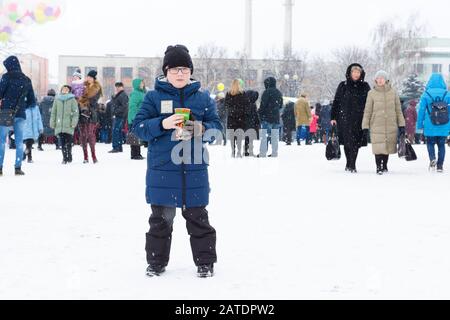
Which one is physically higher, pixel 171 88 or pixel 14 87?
pixel 14 87

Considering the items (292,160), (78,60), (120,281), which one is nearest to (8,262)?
(120,281)

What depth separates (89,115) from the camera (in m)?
15.1

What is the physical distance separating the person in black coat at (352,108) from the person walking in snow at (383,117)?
238 mm

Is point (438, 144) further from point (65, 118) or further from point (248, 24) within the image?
point (248, 24)

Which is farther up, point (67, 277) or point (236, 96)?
point (236, 96)

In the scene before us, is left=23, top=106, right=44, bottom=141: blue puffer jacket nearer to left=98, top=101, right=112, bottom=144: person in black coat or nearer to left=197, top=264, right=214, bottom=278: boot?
left=98, top=101, right=112, bottom=144: person in black coat

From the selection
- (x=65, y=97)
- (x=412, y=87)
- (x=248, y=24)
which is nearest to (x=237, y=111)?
(x=65, y=97)

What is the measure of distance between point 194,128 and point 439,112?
866 cm

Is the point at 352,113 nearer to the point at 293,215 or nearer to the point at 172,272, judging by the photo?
the point at 293,215

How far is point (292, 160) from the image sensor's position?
16.0 m

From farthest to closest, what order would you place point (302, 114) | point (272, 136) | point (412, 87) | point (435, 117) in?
point (412, 87), point (302, 114), point (272, 136), point (435, 117)

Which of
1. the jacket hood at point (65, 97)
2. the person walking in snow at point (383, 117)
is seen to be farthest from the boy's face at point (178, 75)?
the jacket hood at point (65, 97)

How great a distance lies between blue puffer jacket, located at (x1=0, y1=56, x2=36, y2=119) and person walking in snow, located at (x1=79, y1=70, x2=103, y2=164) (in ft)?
10.5
